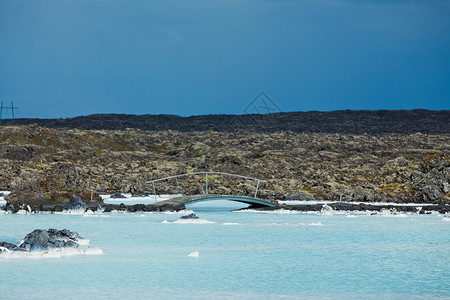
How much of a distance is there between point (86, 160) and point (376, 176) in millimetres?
34359

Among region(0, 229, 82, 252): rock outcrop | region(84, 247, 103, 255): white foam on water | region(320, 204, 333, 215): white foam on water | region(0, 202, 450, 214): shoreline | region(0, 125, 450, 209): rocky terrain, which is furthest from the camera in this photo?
region(0, 125, 450, 209): rocky terrain

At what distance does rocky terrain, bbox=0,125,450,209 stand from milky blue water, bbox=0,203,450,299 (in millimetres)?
13685

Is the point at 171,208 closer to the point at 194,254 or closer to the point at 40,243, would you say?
the point at 194,254

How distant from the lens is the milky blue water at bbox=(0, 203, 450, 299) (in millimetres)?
10742

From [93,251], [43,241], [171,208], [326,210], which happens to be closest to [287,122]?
[326,210]

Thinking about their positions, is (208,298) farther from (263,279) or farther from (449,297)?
(449,297)

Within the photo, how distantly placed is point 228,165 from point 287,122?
228 ft

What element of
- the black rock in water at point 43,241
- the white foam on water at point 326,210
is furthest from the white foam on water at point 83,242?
the white foam on water at point 326,210

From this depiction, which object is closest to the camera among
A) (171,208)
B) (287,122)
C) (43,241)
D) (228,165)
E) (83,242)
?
(43,241)

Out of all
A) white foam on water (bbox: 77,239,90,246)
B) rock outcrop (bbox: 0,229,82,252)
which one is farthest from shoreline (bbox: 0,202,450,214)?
rock outcrop (bbox: 0,229,82,252)

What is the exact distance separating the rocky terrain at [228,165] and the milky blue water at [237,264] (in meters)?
13.7

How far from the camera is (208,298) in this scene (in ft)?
33.4

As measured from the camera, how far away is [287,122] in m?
135

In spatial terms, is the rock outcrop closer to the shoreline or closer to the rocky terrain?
the shoreline
